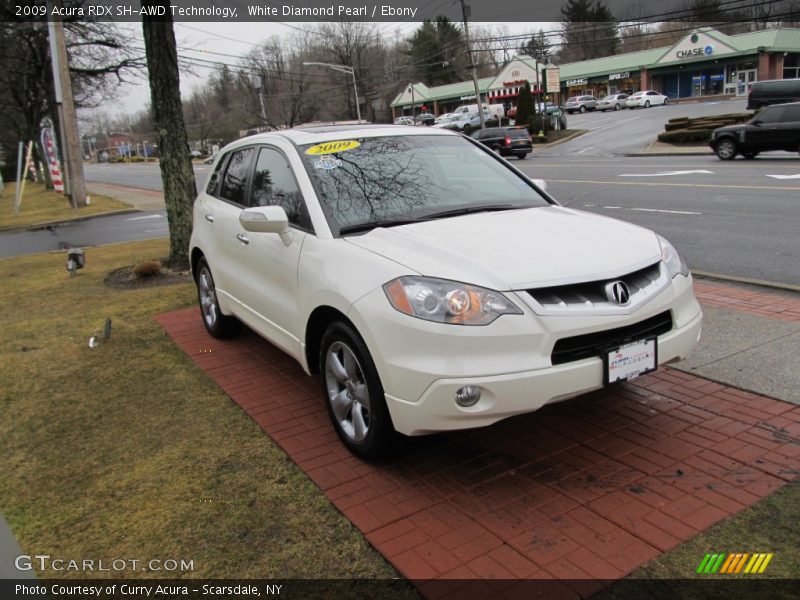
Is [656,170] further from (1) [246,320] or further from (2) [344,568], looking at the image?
(2) [344,568]

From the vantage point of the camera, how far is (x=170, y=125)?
913 centimetres

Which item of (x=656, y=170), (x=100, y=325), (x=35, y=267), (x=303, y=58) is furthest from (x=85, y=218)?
(x=303, y=58)

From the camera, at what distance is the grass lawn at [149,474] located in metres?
3.07

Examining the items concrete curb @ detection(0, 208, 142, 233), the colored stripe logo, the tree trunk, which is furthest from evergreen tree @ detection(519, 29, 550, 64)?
the colored stripe logo

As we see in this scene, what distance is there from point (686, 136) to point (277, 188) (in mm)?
29385

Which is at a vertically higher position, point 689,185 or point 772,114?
point 772,114

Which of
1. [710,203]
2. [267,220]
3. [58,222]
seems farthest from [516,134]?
[267,220]

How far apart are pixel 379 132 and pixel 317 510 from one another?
2.68 meters

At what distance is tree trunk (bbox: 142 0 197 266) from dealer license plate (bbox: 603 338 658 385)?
7.27m

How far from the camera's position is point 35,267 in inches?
Answer: 454

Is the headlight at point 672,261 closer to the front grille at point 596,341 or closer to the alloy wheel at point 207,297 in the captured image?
the front grille at point 596,341

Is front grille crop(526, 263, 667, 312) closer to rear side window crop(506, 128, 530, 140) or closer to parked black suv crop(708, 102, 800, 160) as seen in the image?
parked black suv crop(708, 102, 800, 160)

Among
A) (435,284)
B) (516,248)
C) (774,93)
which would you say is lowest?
(435,284)
